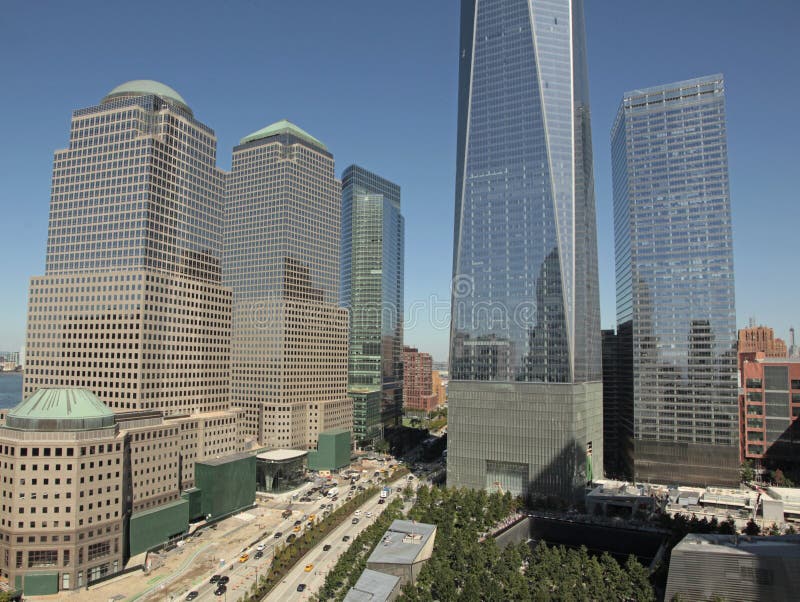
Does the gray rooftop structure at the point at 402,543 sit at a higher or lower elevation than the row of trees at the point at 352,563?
higher

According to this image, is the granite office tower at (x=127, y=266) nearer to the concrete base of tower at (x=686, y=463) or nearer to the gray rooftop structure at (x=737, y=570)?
the gray rooftop structure at (x=737, y=570)

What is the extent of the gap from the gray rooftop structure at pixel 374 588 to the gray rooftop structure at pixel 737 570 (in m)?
41.2

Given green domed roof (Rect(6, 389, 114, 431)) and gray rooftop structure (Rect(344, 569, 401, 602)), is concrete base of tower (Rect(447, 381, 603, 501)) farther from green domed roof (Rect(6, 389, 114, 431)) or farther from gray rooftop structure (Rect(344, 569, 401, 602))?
green domed roof (Rect(6, 389, 114, 431))

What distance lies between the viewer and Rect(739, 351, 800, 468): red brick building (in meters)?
170

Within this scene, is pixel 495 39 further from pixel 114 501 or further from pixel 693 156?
pixel 114 501

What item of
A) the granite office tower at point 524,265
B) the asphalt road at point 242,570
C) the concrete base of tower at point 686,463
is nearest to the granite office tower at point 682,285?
the concrete base of tower at point 686,463

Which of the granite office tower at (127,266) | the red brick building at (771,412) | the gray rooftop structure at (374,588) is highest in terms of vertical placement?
the granite office tower at (127,266)

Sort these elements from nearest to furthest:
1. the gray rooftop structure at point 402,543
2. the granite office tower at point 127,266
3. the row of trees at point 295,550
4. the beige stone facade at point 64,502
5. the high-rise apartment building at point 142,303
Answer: the row of trees at point 295,550 < the beige stone facade at point 64,502 < the gray rooftop structure at point 402,543 < the high-rise apartment building at point 142,303 < the granite office tower at point 127,266

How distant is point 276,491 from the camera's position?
541 feet

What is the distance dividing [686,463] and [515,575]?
93.2 metres

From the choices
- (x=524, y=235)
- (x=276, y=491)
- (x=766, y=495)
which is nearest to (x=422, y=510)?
(x=276, y=491)

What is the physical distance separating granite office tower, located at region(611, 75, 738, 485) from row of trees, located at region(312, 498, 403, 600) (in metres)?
86.6

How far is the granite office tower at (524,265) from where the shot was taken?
150 metres

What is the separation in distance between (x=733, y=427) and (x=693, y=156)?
256ft
